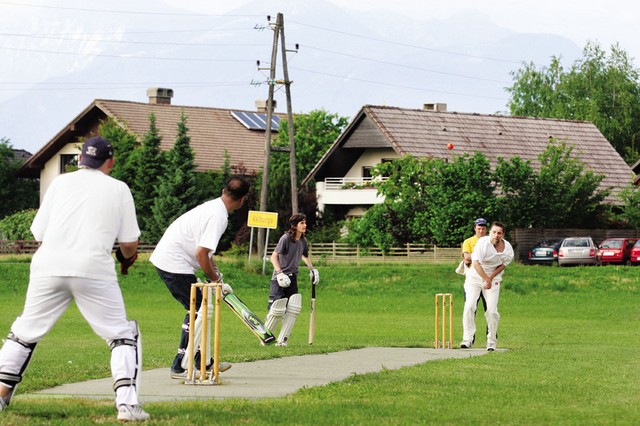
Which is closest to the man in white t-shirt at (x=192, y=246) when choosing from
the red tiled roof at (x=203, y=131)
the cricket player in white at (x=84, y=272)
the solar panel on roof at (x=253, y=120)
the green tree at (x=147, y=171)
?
the cricket player in white at (x=84, y=272)

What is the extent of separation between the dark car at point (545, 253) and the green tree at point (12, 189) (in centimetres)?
3242

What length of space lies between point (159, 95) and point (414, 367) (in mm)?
68433

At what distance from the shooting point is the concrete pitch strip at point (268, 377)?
36.0 ft

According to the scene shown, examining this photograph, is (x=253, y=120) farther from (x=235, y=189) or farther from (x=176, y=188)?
(x=235, y=189)

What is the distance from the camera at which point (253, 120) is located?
7781 centimetres

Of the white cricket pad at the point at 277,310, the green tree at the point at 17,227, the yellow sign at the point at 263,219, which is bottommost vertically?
the white cricket pad at the point at 277,310

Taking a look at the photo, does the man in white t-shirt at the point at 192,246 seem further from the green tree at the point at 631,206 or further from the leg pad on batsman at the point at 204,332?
the green tree at the point at 631,206

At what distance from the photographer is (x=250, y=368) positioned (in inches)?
534

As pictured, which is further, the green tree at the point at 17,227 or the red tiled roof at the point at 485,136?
the red tiled roof at the point at 485,136

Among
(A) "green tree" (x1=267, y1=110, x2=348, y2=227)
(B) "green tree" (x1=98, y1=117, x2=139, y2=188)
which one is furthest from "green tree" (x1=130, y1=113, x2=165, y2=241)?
(A) "green tree" (x1=267, y1=110, x2=348, y2=227)

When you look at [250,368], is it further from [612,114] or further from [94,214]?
[612,114]

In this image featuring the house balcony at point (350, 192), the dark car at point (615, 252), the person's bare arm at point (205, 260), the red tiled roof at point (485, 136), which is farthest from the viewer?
the red tiled roof at point (485, 136)

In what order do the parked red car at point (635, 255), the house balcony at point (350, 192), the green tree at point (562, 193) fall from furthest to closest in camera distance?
1. the house balcony at point (350, 192)
2. the green tree at point (562, 193)
3. the parked red car at point (635, 255)

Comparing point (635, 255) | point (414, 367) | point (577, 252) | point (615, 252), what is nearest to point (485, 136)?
point (615, 252)
